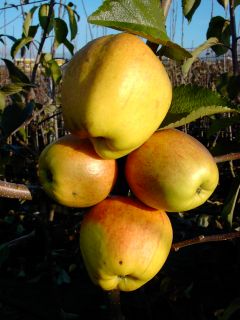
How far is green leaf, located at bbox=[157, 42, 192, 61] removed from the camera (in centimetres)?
59

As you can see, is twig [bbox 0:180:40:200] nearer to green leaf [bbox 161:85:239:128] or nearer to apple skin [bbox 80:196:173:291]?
apple skin [bbox 80:196:173:291]

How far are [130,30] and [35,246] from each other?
6.56 ft

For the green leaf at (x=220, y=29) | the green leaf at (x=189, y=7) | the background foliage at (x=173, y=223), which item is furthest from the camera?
the green leaf at (x=220, y=29)

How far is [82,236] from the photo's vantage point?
63 cm

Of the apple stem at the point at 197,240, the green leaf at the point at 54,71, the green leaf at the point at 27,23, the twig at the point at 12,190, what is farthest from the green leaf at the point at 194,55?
the green leaf at the point at 27,23

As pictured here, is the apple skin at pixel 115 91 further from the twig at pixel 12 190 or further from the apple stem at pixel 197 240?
the apple stem at pixel 197 240

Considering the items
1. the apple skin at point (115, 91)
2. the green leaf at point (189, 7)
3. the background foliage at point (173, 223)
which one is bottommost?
the background foliage at point (173, 223)

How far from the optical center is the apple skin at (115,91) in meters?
0.52

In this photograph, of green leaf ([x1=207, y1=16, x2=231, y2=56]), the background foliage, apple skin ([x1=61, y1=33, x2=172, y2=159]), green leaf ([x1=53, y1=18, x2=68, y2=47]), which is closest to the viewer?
apple skin ([x1=61, y1=33, x2=172, y2=159])

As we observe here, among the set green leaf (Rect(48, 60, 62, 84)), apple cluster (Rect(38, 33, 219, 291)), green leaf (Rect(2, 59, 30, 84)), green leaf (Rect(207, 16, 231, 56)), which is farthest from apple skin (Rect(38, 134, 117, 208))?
green leaf (Rect(48, 60, 62, 84))

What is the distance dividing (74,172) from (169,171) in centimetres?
13

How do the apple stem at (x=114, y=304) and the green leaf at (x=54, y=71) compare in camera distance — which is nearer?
the apple stem at (x=114, y=304)

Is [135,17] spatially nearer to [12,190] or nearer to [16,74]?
[12,190]

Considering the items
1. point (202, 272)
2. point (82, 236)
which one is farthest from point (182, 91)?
point (202, 272)
